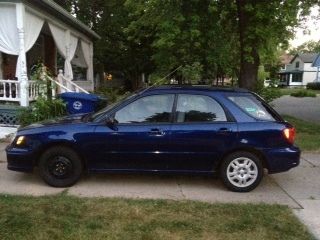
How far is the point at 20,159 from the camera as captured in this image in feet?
22.4

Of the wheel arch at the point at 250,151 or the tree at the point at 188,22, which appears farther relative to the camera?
the tree at the point at 188,22

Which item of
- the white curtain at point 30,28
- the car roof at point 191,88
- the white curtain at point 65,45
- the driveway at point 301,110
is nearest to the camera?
the car roof at point 191,88

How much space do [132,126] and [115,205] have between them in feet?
4.45

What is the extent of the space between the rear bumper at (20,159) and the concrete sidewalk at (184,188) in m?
0.28

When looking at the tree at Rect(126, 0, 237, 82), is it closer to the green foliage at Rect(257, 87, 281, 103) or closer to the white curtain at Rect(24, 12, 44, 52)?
the green foliage at Rect(257, 87, 281, 103)

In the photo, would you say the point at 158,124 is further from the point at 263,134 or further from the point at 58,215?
the point at 58,215

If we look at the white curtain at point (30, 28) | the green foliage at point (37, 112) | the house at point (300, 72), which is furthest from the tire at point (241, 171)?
the house at point (300, 72)

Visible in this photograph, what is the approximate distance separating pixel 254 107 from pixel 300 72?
80.2 metres

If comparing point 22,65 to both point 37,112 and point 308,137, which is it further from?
point 308,137

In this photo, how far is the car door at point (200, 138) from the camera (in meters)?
6.71

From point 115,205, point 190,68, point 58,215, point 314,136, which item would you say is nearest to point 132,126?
point 115,205

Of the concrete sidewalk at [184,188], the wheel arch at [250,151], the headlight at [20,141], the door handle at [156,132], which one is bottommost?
the concrete sidewalk at [184,188]

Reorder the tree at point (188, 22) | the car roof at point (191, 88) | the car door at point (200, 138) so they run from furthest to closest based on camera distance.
Answer: the tree at point (188, 22) → the car roof at point (191, 88) → the car door at point (200, 138)

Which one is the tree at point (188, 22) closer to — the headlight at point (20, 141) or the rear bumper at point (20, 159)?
the headlight at point (20, 141)
